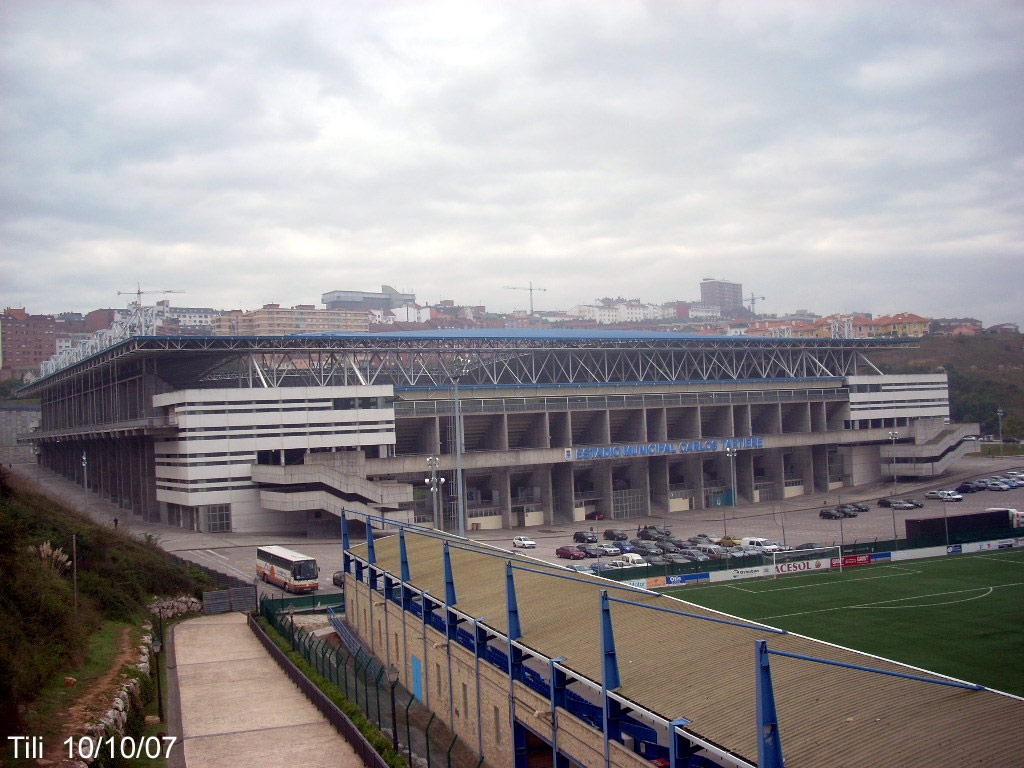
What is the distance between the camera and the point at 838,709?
576 inches

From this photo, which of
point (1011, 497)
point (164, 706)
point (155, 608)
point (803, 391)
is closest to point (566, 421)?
point (803, 391)

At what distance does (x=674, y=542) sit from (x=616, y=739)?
1723 inches

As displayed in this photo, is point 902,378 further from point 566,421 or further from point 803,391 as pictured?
point 566,421

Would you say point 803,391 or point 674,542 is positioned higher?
point 803,391

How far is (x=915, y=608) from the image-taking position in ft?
130

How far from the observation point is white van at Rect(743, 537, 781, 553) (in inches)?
2152

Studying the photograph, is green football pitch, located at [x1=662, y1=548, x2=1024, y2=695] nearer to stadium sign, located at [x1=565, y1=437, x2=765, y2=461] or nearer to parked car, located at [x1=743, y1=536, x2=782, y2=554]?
parked car, located at [x1=743, y1=536, x2=782, y2=554]

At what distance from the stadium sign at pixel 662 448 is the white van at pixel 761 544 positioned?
1910 centimetres

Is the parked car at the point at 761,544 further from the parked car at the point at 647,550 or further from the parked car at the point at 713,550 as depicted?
the parked car at the point at 647,550

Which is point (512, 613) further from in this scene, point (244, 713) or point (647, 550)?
point (647, 550)

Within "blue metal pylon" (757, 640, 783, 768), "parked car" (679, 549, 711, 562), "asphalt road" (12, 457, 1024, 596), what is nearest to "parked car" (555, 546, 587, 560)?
"asphalt road" (12, 457, 1024, 596)

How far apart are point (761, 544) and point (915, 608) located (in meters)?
17.0

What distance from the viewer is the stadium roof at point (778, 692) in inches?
520

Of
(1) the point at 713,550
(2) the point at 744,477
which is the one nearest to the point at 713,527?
(1) the point at 713,550
